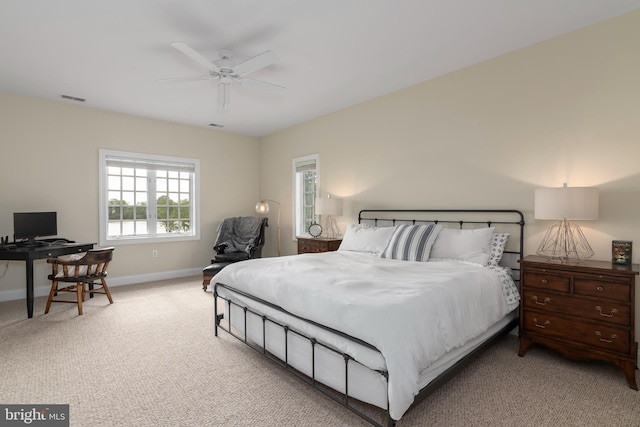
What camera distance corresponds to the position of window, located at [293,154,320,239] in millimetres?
6031

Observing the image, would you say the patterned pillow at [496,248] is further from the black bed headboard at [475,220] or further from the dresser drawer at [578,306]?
the dresser drawer at [578,306]

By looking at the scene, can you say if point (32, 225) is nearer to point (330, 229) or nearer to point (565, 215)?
point (330, 229)

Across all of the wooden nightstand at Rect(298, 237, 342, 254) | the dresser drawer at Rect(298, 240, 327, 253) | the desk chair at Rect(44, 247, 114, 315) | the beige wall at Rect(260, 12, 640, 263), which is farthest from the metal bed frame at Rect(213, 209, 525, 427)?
the desk chair at Rect(44, 247, 114, 315)

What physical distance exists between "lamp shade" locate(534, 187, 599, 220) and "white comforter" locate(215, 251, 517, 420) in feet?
2.34

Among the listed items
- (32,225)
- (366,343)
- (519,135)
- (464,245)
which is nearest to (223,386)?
(366,343)

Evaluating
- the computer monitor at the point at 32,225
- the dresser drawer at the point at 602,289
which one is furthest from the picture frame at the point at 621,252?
the computer monitor at the point at 32,225

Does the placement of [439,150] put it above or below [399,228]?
above

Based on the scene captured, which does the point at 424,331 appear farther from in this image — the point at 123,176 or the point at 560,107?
the point at 123,176

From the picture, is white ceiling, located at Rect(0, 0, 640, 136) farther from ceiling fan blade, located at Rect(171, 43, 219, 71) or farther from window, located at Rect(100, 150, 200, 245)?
window, located at Rect(100, 150, 200, 245)

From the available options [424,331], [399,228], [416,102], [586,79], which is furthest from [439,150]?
[424,331]

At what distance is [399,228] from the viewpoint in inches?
150

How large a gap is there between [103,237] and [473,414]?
5506 millimetres

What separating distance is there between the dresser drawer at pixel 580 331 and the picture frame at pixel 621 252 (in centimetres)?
57

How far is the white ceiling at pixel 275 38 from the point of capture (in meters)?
2.61
